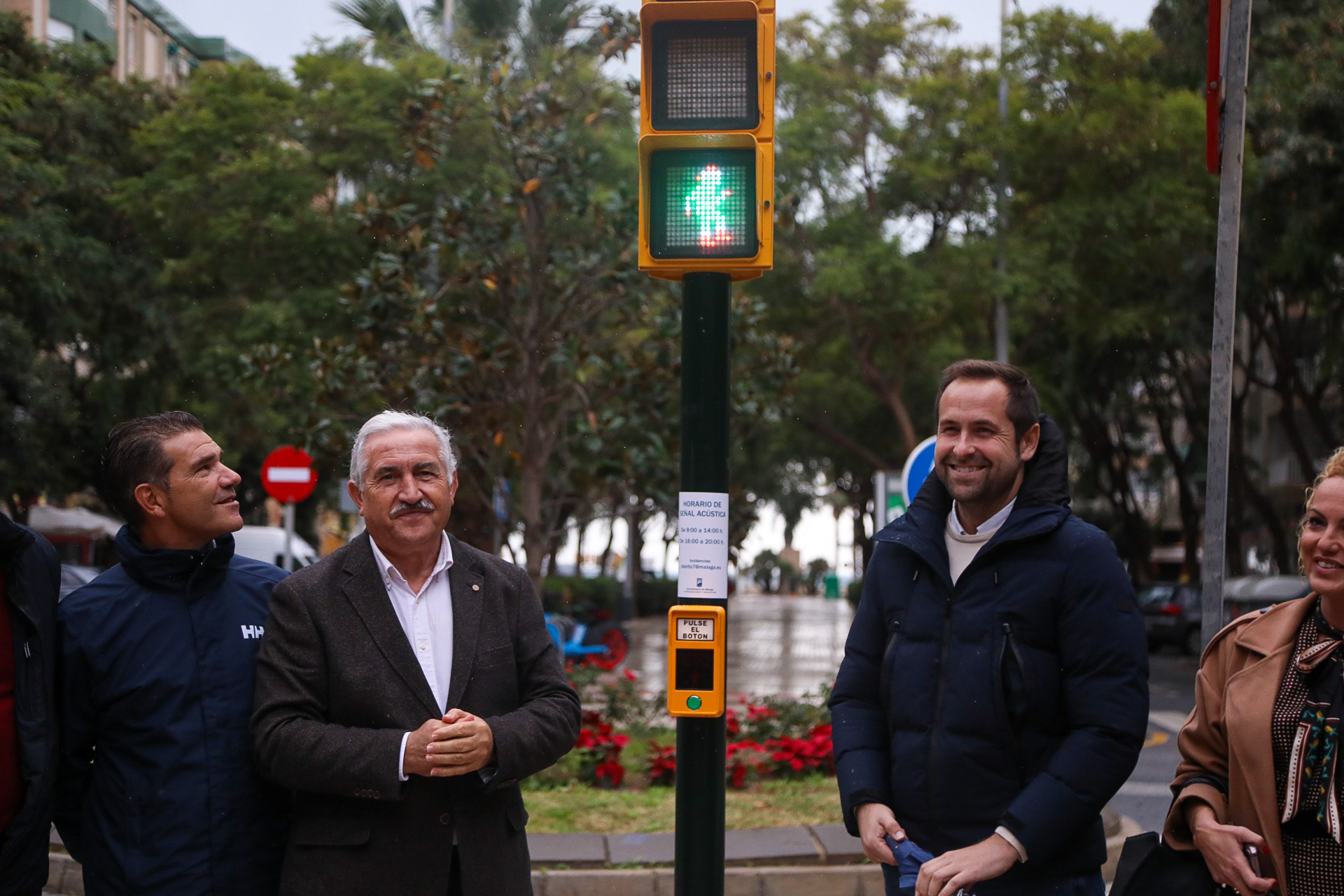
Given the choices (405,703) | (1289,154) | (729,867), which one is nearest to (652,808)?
(729,867)

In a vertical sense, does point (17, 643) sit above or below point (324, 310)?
below

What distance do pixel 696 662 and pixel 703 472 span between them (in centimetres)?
61

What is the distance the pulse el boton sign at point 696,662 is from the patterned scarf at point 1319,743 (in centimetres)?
181

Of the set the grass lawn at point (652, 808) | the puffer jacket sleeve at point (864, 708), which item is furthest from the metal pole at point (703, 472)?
the grass lawn at point (652, 808)

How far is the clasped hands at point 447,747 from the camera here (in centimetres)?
302

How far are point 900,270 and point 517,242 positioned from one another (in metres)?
8.46

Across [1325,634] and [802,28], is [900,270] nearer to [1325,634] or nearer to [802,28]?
[802,28]

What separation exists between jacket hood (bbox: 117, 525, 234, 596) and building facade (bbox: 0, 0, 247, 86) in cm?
1994

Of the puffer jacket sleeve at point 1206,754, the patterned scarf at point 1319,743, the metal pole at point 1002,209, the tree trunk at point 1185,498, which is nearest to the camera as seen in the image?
the patterned scarf at point 1319,743

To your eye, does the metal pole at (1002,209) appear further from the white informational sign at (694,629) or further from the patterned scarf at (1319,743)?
the patterned scarf at (1319,743)

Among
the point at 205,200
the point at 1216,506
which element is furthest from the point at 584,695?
the point at 205,200

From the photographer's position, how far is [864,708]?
11.0 ft

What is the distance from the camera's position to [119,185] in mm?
20859

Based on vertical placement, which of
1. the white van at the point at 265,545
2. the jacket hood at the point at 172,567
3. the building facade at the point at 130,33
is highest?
the building facade at the point at 130,33
